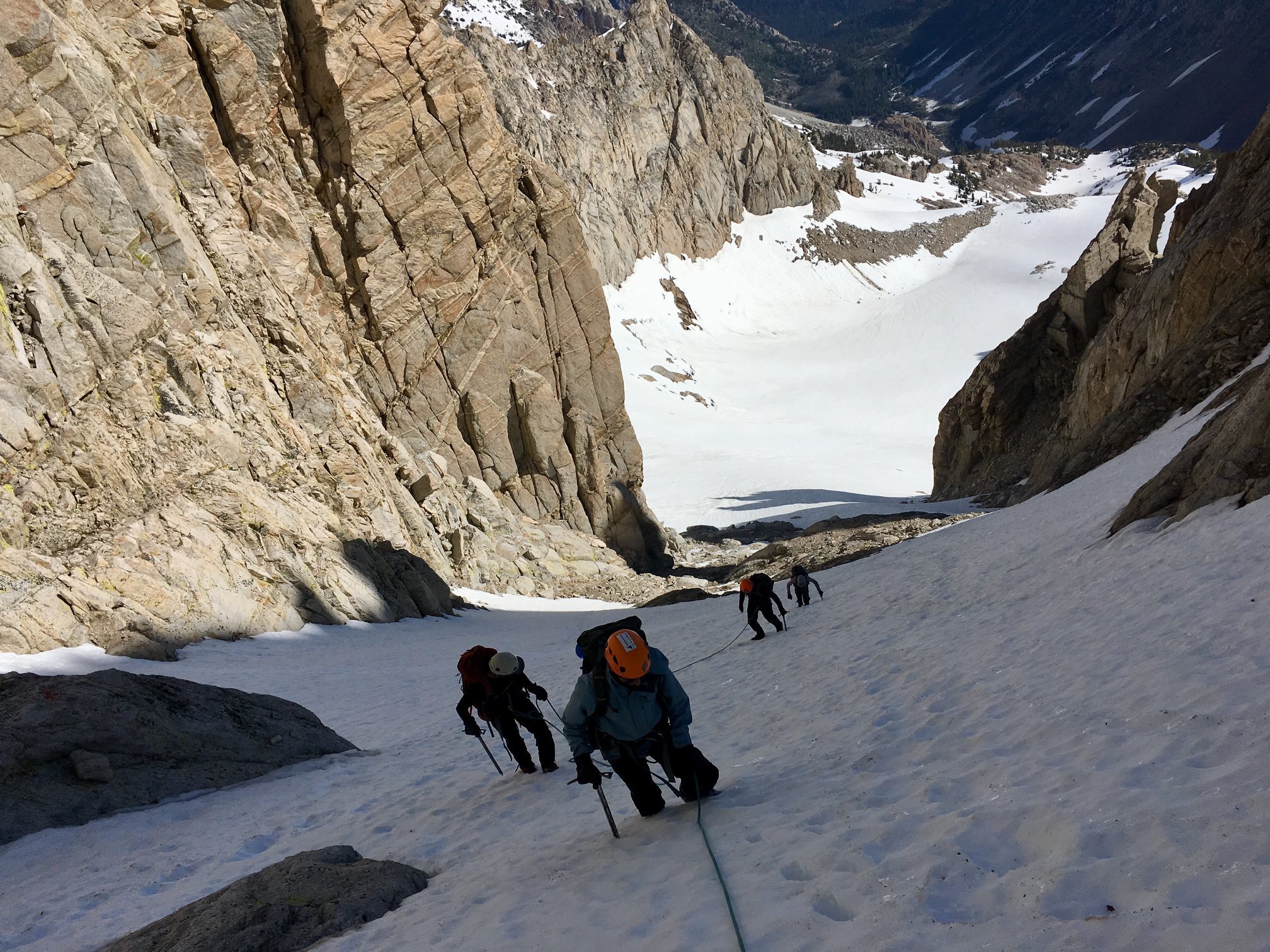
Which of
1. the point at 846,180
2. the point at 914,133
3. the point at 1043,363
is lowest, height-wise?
the point at 1043,363

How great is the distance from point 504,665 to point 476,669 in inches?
17.7

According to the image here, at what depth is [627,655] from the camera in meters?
4.77

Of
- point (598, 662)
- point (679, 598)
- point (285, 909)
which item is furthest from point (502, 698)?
point (679, 598)

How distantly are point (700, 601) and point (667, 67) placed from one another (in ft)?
316

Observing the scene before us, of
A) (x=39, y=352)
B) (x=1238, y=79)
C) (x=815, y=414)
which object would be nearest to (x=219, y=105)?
(x=39, y=352)

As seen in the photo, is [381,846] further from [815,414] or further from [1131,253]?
[815,414]

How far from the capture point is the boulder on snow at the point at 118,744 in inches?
276

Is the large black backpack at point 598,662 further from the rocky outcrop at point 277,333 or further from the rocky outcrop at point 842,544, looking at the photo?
the rocky outcrop at point 842,544

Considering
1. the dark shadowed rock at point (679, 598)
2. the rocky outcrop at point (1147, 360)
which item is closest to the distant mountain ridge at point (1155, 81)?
the rocky outcrop at point (1147, 360)

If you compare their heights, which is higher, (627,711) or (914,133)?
(914,133)

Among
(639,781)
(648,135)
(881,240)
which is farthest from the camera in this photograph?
(881,240)

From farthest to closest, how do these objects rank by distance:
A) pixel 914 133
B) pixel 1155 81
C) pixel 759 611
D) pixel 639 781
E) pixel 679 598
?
1. pixel 914 133
2. pixel 1155 81
3. pixel 679 598
4. pixel 759 611
5. pixel 639 781

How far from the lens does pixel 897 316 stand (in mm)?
97000

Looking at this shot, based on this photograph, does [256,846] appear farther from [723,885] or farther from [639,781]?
[723,885]
